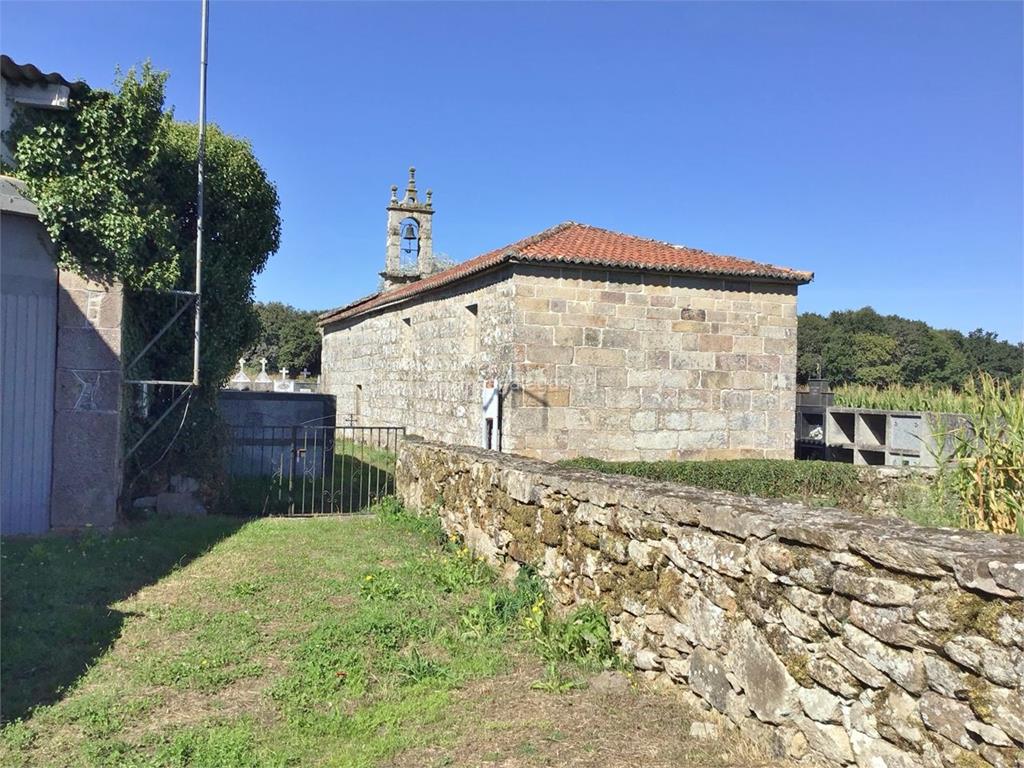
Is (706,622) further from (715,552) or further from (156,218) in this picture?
(156,218)

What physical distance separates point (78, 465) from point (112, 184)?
2.88 m

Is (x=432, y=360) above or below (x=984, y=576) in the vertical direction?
above

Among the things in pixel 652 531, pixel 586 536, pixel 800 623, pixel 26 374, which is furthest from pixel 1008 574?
pixel 26 374

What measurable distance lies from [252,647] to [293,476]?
20.8ft

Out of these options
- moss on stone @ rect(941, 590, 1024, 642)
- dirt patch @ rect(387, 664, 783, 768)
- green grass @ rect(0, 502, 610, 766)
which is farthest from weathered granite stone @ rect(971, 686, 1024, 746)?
green grass @ rect(0, 502, 610, 766)

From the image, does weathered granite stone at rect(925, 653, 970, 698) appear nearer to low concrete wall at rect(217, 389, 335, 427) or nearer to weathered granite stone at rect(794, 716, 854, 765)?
weathered granite stone at rect(794, 716, 854, 765)

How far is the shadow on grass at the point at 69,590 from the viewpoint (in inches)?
174

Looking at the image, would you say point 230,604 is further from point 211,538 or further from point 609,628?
point 609,628

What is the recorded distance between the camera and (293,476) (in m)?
11.0

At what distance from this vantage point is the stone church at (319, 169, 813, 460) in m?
12.2

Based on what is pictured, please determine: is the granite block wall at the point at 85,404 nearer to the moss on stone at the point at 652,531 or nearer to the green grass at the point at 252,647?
the green grass at the point at 252,647

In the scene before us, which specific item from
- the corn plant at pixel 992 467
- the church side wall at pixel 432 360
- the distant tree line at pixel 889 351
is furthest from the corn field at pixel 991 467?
the distant tree line at pixel 889 351

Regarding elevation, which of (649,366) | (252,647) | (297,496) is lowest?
(252,647)

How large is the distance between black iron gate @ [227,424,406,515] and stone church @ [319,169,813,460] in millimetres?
2251
